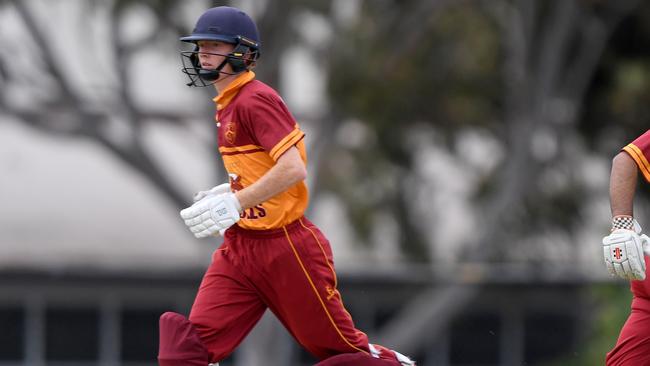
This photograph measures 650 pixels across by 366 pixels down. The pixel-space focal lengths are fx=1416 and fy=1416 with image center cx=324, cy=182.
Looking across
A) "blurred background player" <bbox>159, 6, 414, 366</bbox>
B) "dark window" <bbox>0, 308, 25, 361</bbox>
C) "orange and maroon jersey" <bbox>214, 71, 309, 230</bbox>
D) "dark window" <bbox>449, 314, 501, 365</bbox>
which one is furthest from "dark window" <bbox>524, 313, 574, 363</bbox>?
"orange and maroon jersey" <bbox>214, 71, 309, 230</bbox>

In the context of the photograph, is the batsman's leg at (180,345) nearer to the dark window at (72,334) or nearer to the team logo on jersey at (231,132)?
the team logo on jersey at (231,132)

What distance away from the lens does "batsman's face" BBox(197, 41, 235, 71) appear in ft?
21.6

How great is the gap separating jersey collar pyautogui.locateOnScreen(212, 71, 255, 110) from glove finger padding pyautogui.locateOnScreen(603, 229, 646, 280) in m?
1.80

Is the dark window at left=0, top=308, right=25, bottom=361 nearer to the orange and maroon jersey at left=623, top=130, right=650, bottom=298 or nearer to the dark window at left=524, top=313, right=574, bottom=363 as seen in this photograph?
the dark window at left=524, top=313, right=574, bottom=363

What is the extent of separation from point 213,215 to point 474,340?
18.5 m

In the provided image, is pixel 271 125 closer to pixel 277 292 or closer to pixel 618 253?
pixel 277 292

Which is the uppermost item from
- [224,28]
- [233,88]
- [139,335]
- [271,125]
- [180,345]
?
[224,28]

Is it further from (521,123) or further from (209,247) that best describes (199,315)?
(521,123)

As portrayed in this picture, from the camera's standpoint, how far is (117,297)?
22.8 m

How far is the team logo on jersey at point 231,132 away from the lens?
21.4 feet

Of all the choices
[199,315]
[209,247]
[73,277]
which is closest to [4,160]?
[73,277]

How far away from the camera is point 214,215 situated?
6297 mm

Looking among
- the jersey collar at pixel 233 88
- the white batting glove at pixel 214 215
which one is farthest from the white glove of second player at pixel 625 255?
the jersey collar at pixel 233 88

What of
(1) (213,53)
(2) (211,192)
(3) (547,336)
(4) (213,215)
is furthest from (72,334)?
(4) (213,215)
